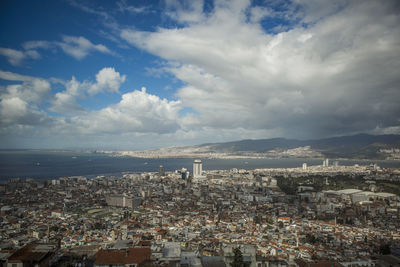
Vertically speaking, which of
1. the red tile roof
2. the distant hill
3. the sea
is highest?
the distant hill

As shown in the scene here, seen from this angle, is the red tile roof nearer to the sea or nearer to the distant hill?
the sea

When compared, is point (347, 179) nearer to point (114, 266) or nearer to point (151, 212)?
point (151, 212)

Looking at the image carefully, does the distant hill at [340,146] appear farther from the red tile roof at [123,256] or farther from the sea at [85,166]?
the red tile roof at [123,256]

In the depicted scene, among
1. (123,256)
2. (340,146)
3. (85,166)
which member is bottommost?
(85,166)

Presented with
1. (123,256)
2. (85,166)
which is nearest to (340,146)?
(85,166)

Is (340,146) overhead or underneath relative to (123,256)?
overhead

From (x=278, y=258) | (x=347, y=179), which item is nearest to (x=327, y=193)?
(x=347, y=179)

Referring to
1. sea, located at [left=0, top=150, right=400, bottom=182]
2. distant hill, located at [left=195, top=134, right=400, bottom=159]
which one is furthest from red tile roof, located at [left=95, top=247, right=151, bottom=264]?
distant hill, located at [left=195, top=134, right=400, bottom=159]

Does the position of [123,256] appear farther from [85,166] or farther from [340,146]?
[340,146]

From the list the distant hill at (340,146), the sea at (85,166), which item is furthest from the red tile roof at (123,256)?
the distant hill at (340,146)
